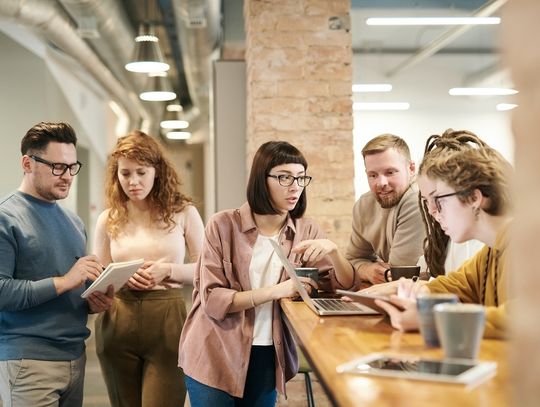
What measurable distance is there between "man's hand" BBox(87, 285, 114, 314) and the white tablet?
6.00 ft

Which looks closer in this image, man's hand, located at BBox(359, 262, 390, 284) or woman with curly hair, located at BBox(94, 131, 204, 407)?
man's hand, located at BBox(359, 262, 390, 284)

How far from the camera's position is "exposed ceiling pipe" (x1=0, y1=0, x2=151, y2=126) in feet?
18.6

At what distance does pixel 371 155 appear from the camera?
10.6ft

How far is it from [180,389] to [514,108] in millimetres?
2911

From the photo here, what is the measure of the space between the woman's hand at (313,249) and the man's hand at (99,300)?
0.85 metres

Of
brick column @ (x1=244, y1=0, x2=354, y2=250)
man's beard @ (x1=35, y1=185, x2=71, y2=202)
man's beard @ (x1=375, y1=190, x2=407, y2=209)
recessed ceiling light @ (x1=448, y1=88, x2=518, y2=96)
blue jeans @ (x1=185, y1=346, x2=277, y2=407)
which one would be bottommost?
blue jeans @ (x1=185, y1=346, x2=277, y2=407)

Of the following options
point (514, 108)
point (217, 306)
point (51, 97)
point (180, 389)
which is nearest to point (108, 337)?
point (180, 389)

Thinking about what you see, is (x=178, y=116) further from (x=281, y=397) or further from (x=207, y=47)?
(x=281, y=397)

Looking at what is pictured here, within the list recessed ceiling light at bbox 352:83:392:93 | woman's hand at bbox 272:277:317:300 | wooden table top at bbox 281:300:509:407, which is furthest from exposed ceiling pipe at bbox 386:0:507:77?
wooden table top at bbox 281:300:509:407

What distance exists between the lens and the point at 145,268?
3.21 m

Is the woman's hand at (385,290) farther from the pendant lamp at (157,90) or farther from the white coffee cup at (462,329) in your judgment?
the pendant lamp at (157,90)

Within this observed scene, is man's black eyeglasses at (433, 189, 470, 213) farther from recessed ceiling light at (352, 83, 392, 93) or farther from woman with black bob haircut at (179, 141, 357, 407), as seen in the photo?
recessed ceiling light at (352, 83, 392, 93)

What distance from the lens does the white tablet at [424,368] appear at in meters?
1.20

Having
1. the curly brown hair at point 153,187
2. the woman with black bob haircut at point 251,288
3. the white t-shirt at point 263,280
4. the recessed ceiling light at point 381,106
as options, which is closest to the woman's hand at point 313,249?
the woman with black bob haircut at point 251,288
